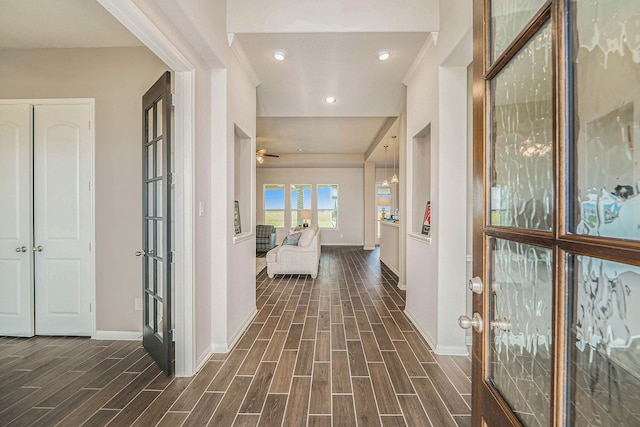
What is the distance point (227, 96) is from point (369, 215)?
7.21 m

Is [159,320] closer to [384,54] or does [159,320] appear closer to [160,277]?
[160,277]

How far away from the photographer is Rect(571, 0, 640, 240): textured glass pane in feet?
1.58

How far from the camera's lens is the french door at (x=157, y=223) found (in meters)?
2.23

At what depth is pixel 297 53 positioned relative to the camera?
2941 millimetres

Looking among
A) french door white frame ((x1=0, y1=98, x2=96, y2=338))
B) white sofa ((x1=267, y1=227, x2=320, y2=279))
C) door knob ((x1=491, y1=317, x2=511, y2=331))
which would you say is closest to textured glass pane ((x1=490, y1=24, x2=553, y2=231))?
door knob ((x1=491, y1=317, x2=511, y2=331))

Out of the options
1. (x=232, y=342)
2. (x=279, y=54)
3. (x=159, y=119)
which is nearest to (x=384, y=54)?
(x=279, y=54)

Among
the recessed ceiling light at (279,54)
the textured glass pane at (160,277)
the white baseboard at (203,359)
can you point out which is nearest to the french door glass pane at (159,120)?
the textured glass pane at (160,277)

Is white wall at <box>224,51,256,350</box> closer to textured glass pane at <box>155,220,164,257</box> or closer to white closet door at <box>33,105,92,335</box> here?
textured glass pane at <box>155,220,164,257</box>

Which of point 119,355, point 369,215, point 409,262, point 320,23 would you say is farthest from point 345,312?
point 369,215

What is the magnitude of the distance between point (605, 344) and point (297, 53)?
10.2 feet

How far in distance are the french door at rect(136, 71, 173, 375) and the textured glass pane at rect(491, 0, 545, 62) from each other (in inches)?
83.7

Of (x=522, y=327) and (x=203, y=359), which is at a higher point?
(x=522, y=327)

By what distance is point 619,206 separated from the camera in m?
0.50

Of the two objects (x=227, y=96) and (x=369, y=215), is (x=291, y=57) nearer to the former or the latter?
(x=227, y=96)
